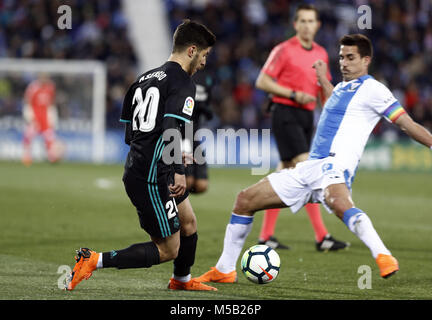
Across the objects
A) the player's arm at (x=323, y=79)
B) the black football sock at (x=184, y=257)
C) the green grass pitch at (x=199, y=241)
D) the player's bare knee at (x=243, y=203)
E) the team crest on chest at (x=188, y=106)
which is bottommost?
the green grass pitch at (x=199, y=241)

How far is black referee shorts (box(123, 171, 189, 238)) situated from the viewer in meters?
5.12

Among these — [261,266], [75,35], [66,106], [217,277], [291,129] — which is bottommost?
[66,106]

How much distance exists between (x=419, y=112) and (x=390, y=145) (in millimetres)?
1078

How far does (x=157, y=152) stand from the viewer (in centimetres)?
512

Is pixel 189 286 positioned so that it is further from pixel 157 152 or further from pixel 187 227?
pixel 157 152

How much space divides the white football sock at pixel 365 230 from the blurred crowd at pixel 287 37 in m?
14.2

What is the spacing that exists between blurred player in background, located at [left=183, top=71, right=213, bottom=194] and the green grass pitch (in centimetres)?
60

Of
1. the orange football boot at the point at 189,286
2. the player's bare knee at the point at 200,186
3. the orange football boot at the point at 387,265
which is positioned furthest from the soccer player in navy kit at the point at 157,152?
the player's bare knee at the point at 200,186

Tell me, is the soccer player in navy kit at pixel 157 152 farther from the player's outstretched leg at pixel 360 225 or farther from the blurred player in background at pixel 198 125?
the blurred player in background at pixel 198 125

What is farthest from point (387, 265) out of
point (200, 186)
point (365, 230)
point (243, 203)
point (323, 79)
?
point (200, 186)

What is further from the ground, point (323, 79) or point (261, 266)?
point (323, 79)

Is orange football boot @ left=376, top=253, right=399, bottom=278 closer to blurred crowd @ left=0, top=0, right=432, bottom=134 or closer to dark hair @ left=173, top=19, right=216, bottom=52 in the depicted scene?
dark hair @ left=173, top=19, right=216, bottom=52

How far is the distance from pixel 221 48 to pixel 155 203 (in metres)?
17.8

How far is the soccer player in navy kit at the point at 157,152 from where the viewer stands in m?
5.05
